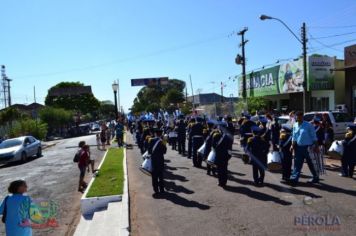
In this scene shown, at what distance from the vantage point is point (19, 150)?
25.1 metres

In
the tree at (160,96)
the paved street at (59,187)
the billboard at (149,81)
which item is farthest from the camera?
the tree at (160,96)

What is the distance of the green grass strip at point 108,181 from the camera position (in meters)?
11.5

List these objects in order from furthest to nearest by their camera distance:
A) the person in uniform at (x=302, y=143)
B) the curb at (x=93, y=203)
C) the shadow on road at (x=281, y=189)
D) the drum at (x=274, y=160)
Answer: the drum at (x=274, y=160) < the person in uniform at (x=302, y=143) < the curb at (x=93, y=203) < the shadow on road at (x=281, y=189)

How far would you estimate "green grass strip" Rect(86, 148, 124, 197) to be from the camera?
11.5 meters

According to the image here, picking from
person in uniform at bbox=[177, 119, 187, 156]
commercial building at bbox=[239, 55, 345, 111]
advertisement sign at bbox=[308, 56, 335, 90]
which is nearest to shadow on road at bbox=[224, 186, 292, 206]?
person in uniform at bbox=[177, 119, 187, 156]

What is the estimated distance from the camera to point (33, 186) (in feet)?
49.6

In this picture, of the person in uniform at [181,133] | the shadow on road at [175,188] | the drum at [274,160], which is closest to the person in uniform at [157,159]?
the shadow on road at [175,188]

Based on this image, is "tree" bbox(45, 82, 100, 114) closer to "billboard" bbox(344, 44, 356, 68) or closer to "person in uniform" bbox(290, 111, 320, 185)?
"billboard" bbox(344, 44, 356, 68)

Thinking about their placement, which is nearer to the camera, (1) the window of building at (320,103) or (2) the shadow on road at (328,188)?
(2) the shadow on road at (328,188)

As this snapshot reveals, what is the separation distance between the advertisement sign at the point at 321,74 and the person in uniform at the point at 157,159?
24404 mm

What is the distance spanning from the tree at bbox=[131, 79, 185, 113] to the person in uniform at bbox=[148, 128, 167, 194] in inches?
2739

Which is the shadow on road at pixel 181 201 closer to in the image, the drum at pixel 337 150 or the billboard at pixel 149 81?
the drum at pixel 337 150

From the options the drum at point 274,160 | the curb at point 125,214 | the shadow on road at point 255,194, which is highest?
the drum at point 274,160

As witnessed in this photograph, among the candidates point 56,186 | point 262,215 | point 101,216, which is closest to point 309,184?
point 262,215
